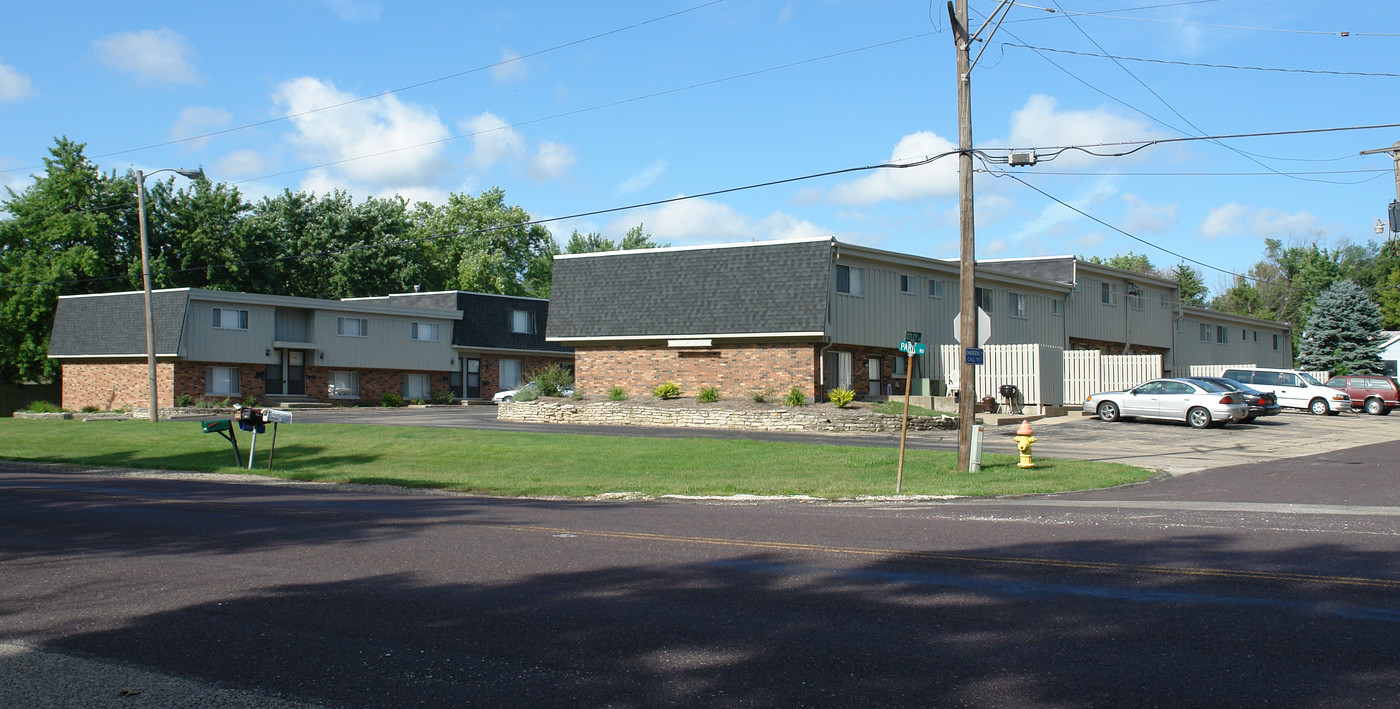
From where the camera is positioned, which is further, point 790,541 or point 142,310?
point 142,310

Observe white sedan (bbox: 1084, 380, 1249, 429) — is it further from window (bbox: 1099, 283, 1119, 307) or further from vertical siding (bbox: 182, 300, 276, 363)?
vertical siding (bbox: 182, 300, 276, 363)

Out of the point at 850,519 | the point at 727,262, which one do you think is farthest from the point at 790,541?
the point at 727,262

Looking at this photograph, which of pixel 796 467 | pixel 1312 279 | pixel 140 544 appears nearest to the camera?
pixel 140 544

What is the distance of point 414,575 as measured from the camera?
8656mm

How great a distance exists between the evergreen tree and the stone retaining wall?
3897cm

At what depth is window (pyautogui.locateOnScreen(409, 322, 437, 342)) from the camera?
54750mm

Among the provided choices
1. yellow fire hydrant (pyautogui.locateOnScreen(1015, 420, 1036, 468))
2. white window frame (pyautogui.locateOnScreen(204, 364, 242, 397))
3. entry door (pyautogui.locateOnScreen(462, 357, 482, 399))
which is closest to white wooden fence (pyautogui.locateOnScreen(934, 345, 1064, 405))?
yellow fire hydrant (pyautogui.locateOnScreen(1015, 420, 1036, 468))

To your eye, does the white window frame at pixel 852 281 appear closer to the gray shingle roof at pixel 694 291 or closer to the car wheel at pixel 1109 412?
the gray shingle roof at pixel 694 291

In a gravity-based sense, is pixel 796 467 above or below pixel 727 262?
below

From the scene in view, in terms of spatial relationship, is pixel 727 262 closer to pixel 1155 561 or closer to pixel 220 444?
pixel 220 444

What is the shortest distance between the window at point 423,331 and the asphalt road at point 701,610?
4257cm

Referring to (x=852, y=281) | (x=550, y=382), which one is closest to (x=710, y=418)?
(x=852, y=281)

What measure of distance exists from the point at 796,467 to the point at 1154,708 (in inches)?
673

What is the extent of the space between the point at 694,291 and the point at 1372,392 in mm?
25655
